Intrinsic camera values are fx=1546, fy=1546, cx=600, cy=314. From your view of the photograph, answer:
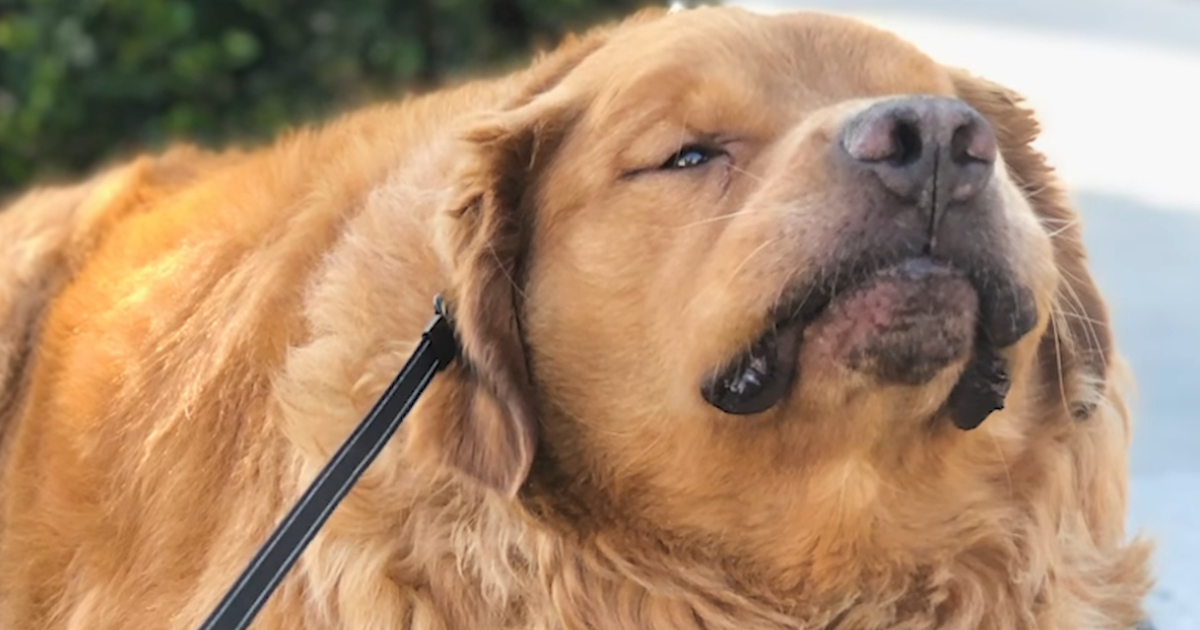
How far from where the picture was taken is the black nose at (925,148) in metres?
2.30

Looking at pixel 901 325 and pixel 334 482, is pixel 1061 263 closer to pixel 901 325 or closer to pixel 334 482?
pixel 901 325

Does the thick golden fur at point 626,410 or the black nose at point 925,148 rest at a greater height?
the black nose at point 925,148

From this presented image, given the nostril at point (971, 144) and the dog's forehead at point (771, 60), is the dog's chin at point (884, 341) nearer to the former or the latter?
the nostril at point (971, 144)

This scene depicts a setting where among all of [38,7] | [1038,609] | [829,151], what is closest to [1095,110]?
[38,7]

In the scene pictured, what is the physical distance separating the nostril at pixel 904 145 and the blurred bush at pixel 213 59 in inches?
142

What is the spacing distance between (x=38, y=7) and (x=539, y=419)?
3.55 m

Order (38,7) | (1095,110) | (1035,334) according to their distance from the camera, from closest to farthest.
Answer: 1. (1035,334)
2. (38,7)
3. (1095,110)

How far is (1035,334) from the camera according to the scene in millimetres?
2641

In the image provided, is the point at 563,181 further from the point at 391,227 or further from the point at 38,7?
the point at 38,7

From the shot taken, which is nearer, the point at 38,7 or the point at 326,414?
the point at 326,414

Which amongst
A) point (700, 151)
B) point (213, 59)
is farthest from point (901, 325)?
point (213, 59)

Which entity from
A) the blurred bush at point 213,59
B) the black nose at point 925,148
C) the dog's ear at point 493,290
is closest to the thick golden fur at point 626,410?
the dog's ear at point 493,290

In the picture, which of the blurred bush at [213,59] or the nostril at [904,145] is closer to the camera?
the nostril at [904,145]

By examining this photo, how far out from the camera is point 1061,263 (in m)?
3.02
